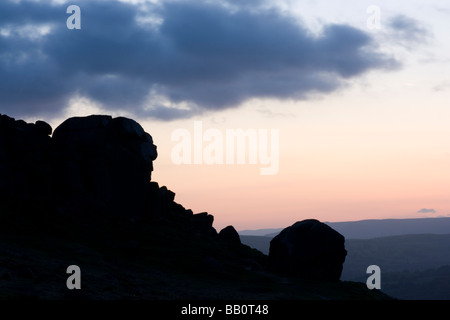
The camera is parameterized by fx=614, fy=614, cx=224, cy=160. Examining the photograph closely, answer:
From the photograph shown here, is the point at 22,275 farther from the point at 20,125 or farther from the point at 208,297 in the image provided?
the point at 20,125

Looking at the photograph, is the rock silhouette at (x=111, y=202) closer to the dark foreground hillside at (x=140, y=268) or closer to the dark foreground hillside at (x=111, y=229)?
the dark foreground hillside at (x=111, y=229)

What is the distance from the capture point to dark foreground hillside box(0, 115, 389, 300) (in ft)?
166

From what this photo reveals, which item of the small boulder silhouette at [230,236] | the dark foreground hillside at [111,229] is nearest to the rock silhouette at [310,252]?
the dark foreground hillside at [111,229]

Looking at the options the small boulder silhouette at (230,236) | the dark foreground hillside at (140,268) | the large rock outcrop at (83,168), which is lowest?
the dark foreground hillside at (140,268)

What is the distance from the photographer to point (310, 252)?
66750 millimetres

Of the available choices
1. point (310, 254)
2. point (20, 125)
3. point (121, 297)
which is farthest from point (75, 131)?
point (121, 297)

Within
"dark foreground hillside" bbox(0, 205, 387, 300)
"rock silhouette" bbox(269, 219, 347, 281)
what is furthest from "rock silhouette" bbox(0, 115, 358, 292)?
"dark foreground hillside" bbox(0, 205, 387, 300)

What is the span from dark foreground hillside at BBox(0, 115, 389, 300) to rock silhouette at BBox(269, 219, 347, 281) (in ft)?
4.90

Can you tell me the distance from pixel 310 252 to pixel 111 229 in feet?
74.0

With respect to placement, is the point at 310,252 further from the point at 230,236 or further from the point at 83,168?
the point at 83,168

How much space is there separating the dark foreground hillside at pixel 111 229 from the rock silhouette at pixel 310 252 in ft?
4.90

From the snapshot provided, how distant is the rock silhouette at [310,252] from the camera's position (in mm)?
66875

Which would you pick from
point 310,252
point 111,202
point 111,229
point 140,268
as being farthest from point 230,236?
point 140,268
